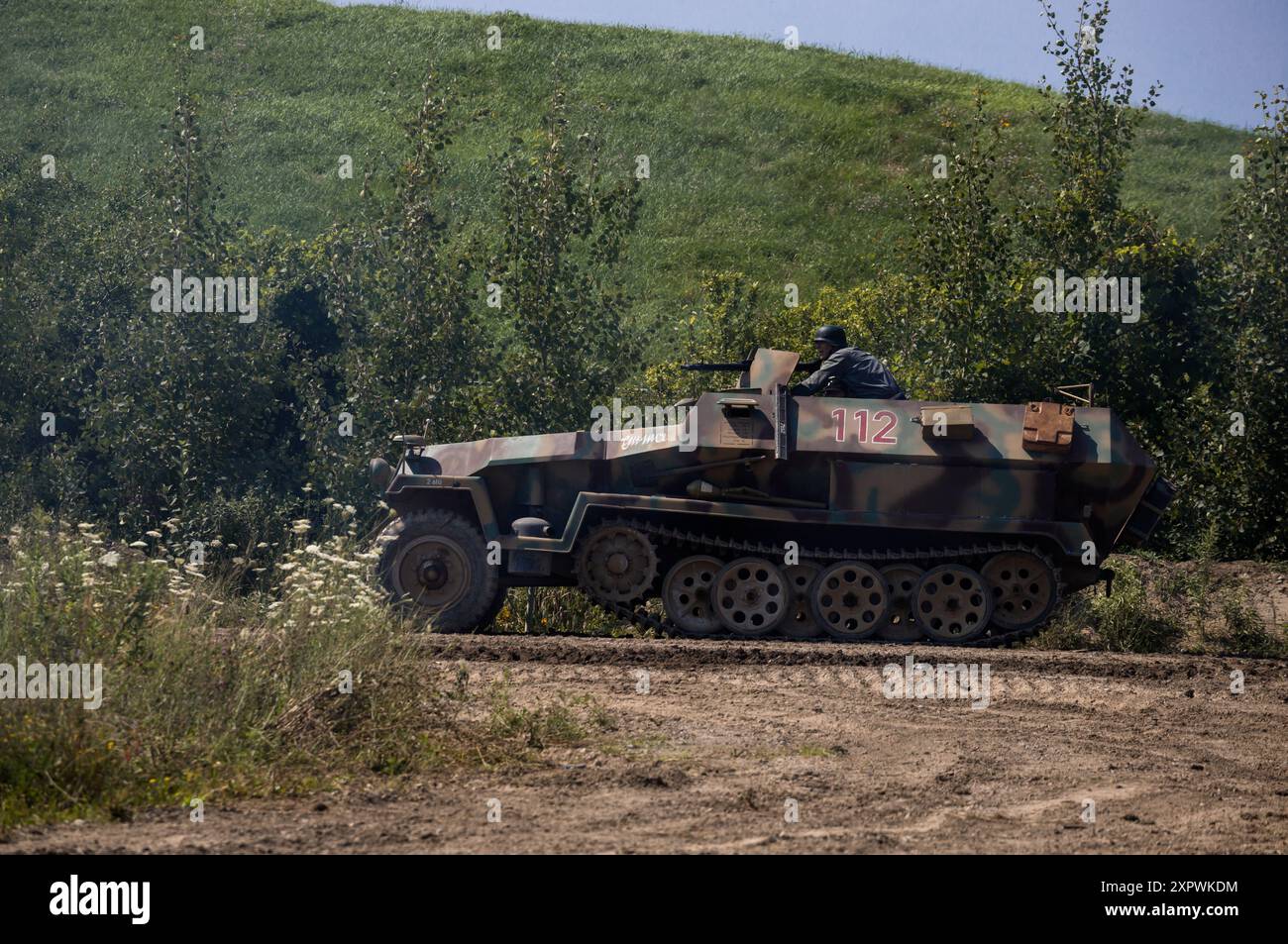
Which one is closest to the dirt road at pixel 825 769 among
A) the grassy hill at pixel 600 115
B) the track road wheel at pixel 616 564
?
the track road wheel at pixel 616 564

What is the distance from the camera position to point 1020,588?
14.5m

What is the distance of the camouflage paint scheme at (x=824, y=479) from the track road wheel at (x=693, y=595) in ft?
1.27

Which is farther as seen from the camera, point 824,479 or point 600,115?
point 600,115

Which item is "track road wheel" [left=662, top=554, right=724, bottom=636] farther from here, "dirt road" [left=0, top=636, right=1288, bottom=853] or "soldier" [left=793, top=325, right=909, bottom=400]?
"soldier" [left=793, top=325, right=909, bottom=400]

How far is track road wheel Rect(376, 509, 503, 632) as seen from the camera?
14.5 meters

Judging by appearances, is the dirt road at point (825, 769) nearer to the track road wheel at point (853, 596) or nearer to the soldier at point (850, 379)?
the track road wheel at point (853, 596)

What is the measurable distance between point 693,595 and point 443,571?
2401 millimetres

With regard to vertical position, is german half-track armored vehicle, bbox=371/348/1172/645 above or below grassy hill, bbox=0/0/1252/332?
Answer: below

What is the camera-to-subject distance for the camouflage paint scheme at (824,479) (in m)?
14.3

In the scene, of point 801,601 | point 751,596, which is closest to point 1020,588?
point 801,601

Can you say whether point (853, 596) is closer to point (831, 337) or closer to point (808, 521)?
point (808, 521)

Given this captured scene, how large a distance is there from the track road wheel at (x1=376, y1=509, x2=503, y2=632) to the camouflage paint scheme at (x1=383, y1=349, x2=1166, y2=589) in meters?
0.25

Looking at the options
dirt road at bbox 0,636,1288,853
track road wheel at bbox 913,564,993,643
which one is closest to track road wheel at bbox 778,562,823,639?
track road wheel at bbox 913,564,993,643
